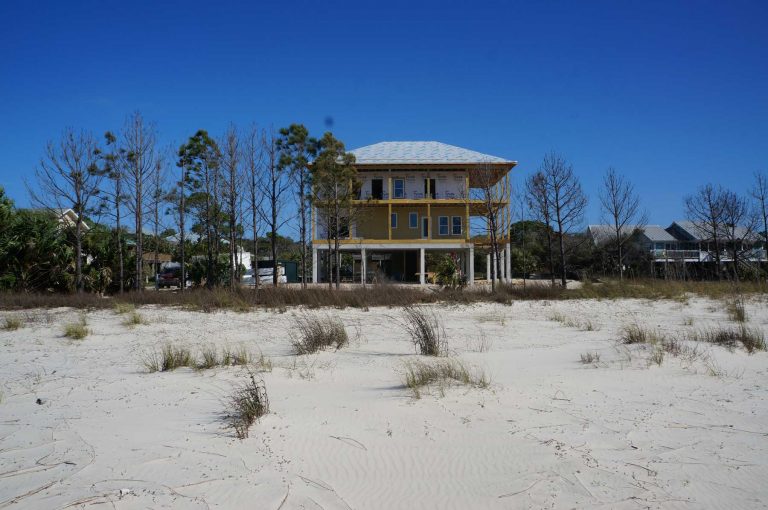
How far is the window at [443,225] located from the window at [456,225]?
45 cm

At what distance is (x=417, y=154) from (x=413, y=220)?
5.02 m

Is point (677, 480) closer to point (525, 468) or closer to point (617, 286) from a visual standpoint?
point (525, 468)

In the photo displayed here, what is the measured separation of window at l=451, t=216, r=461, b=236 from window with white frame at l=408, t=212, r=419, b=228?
261cm

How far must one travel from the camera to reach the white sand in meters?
3.48

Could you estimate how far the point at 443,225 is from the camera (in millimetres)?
38906

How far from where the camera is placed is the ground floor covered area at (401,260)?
118 feet

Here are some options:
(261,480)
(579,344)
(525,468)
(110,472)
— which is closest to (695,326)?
(579,344)

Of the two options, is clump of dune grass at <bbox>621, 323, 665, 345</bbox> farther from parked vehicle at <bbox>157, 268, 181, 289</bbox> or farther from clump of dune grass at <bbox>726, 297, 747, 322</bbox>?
parked vehicle at <bbox>157, 268, 181, 289</bbox>

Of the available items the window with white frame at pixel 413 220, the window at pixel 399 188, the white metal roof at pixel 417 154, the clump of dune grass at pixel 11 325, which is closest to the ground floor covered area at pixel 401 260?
the window with white frame at pixel 413 220

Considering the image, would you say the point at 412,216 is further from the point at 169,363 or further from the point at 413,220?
the point at 169,363

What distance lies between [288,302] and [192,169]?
11779mm

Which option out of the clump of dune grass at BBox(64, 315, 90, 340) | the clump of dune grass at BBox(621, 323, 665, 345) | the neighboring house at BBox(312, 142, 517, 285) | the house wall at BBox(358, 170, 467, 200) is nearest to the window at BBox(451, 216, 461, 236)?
the neighboring house at BBox(312, 142, 517, 285)

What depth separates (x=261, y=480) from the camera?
3701mm

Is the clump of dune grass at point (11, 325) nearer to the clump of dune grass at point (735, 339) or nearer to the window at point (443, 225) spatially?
the clump of dune grass at point (735, 339)
